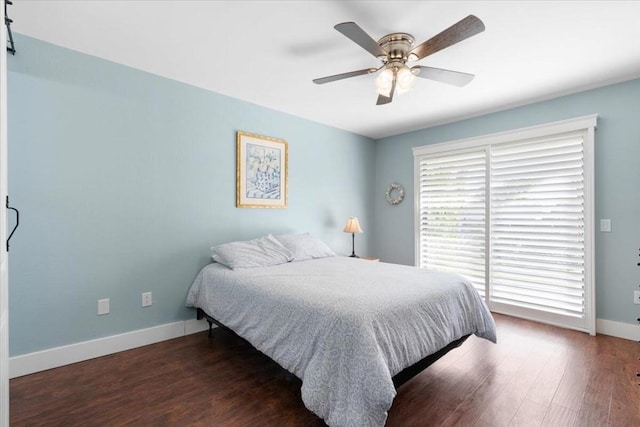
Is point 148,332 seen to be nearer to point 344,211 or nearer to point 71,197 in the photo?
point 71,197

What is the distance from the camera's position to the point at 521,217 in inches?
132

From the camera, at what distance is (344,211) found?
14.6ft

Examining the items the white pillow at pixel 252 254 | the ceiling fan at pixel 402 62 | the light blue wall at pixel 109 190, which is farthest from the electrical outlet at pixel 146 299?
the ceiling fan at pixel 402 62

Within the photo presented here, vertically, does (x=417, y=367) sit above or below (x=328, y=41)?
below

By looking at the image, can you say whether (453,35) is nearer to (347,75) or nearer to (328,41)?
(347,75)

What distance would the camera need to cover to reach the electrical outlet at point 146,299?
105 inches

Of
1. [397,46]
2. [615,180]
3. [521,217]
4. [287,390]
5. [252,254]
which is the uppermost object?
[397,46]

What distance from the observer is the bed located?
145cm

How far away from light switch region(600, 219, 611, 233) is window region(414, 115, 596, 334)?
105 mm

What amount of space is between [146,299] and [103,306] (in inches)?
12.4

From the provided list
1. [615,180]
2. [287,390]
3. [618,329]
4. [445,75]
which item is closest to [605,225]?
[615,180]

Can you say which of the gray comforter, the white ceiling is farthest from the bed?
the white ceiling

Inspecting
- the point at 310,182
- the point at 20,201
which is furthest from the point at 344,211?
the point at 20,201

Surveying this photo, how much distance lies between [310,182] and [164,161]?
5.93 feet
